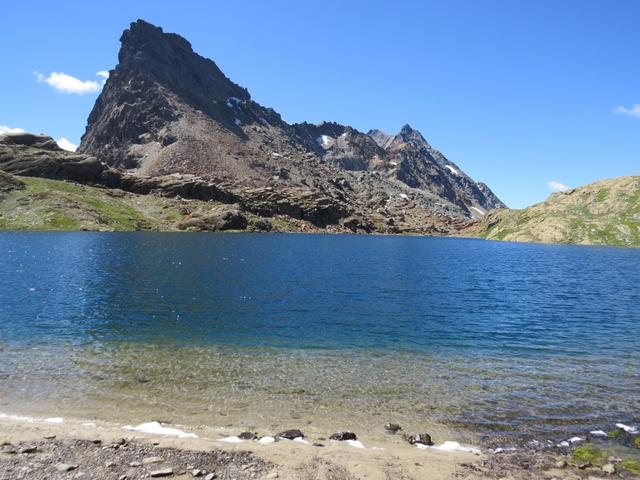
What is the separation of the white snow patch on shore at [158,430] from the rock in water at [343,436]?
6.04 m

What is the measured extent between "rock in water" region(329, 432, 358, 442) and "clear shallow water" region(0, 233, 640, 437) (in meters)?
1.31

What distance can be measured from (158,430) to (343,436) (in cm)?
823

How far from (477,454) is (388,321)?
1082 inches

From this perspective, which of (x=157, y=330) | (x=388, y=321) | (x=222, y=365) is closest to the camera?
(x=222, y=365)

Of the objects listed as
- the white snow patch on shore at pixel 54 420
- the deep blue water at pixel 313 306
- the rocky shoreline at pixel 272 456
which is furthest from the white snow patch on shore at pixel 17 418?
the deep blue water at pixel 313 306

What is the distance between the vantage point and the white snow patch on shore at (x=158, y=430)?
18.8 metres

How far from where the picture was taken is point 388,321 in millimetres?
45719

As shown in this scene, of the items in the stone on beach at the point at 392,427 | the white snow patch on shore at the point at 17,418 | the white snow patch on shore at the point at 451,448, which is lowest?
the white snow patch on shore at the point at 17,418

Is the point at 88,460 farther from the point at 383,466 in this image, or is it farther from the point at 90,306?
the point at 90,306

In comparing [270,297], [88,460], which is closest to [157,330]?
[270,297]

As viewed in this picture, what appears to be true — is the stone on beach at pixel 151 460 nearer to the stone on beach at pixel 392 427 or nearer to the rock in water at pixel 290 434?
the rock in water at pixel 290 434

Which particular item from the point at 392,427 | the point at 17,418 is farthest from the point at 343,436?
the point at 17,418

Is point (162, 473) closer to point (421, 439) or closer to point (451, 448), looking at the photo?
point (421, 439)

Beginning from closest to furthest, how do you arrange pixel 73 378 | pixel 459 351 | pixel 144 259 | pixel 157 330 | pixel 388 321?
1. pixel 73 378
2. pixel 459 351
3. pixel 157 330
4. pixel 388 321
5. pixel 144 259
